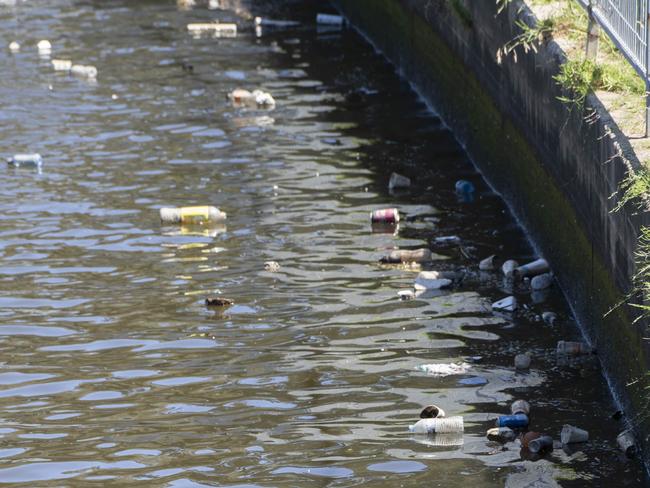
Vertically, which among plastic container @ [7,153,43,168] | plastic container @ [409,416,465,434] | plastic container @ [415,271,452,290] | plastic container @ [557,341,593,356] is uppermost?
plastic container @ [7,153,43,168]

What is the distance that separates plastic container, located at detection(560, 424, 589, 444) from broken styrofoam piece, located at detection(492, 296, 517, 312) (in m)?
2.13

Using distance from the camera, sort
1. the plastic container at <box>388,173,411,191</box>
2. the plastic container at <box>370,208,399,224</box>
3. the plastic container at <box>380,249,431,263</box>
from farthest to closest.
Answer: the plastic container at <box>388,173,411,191</box> → the plastic container at <box>370,208,399,224</box> → the plastic container at <box>380,249,431,263</box>

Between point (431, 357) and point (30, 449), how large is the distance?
263 cm

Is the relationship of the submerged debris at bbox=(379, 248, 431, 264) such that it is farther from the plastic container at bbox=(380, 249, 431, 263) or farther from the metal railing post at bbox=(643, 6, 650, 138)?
the metal railing post at bbox=(643, 6, 650, 138)

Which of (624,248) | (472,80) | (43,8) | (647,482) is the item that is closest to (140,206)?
(472,80)

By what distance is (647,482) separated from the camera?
7.53 meters

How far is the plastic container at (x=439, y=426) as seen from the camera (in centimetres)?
806

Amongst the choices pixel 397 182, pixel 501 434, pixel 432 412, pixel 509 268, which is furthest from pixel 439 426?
pixel 397 182

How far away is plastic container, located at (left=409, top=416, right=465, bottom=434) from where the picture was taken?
317 inches

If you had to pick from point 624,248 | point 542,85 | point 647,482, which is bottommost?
point 647,482

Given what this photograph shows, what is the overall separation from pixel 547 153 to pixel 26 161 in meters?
5.52

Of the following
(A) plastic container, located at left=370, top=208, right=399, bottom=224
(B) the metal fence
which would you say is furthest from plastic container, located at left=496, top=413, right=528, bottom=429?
(A) plastic container, located at left=370, top=208, right=399, bottom=224

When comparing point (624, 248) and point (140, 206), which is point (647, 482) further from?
point (140, 206)

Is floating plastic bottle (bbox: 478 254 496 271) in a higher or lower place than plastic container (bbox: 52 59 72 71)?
lower
